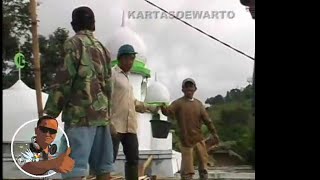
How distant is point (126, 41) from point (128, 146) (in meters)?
0.79

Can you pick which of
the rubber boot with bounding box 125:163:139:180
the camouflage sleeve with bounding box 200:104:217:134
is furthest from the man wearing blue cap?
the camouflage sleeve with bounding box 200:104:217:134

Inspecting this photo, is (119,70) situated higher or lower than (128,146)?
higher

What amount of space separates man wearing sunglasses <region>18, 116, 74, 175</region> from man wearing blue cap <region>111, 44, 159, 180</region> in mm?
404

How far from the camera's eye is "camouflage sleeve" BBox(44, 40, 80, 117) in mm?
4934

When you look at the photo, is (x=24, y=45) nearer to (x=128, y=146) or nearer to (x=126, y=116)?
(x=126, y=116)

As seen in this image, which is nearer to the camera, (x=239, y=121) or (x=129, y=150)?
(x=239, y=121)

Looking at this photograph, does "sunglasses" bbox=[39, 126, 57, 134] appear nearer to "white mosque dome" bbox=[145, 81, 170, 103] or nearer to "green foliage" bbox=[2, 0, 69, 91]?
"green foliage" bbox=[2, 0, 69, 91]

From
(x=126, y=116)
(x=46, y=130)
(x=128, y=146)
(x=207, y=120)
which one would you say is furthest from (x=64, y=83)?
(x=207, y=120)

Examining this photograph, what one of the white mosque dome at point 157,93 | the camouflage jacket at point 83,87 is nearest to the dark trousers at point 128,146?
the camouflage jacket at point 83,87

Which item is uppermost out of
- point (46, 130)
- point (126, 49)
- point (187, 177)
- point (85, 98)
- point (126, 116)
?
point (126, 49)

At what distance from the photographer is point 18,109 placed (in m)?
4.96

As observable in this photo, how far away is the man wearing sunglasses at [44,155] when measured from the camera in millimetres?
4969

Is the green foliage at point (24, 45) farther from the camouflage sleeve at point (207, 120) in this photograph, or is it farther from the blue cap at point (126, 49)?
the camouflage sleeve at point (207, 120)
